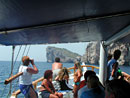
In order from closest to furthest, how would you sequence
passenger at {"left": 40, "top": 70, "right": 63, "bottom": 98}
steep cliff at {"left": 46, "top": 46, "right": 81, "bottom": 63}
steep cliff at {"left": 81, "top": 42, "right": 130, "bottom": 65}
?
1. passenger at {"left": 40, "top": 70, "right": 63, "bottom": 98}
2. steep cliff at {"left": 81, "top": 42, "right": 130, "bottom": 65}
3. steep cliff at {"left": 46, "top": 46, "right": 81, "bottom": 63}

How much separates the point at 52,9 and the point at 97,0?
0.51 meters

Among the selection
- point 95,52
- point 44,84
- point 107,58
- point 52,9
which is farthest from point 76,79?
point 95,52

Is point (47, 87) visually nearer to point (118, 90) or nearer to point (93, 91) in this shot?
point (93, 91)

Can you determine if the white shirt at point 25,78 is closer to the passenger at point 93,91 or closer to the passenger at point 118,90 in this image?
the passenger at point 93,91

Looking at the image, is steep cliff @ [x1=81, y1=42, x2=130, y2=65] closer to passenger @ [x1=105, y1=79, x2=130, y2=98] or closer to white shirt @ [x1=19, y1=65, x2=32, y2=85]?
white shirt @ [x1=19, y1=65, x2=32, y2=85]

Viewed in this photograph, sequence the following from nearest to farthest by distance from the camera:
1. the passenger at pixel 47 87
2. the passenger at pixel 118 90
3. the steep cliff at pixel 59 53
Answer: the passenger at pixel 118 90
the passenger at pixel 47 87
the steep cliff at pixel 59 53

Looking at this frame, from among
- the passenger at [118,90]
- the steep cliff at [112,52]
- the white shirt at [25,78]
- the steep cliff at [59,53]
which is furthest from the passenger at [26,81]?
the steep cliff at [59,53]

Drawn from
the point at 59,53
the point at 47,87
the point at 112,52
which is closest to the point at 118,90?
the point at 47,87

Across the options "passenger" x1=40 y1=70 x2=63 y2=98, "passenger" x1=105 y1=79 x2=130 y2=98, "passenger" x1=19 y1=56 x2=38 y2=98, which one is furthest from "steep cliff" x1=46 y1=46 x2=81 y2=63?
"passenger" x1=105 y1=79 x2=130 y2=98

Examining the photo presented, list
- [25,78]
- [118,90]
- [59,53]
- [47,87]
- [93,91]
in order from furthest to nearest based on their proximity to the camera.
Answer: [59,53] → [47,87] → [25,78] → [93,91] → [118,90]

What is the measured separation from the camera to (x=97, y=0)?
4.47 feet

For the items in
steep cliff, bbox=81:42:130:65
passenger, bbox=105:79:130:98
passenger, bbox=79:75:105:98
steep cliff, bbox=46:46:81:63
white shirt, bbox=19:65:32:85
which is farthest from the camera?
steep cliff, bbox=46:46:81:63

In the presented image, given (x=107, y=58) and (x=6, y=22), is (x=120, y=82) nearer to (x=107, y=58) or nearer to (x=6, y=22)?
(x=6, y=22)

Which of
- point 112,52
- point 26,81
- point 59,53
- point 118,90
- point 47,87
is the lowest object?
point 47,87
